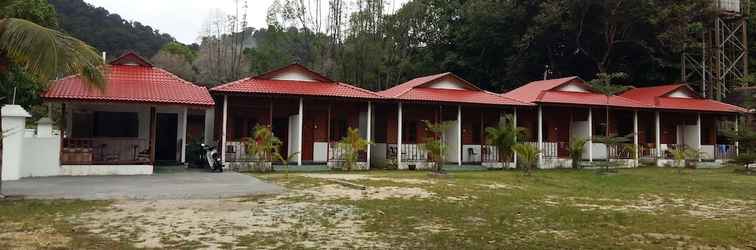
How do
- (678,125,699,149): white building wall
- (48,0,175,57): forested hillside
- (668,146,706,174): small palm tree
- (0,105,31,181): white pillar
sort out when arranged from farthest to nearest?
1. (48,0,175,57): forested hillside
2. (678,125,699,149): white building wall
3. (668,146,706,174): small palm tree
4. (0,105,31,181): white pillar

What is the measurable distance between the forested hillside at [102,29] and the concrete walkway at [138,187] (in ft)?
98.6

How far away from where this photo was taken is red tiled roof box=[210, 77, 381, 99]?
56.4ft

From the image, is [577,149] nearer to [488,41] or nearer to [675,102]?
[675,102]

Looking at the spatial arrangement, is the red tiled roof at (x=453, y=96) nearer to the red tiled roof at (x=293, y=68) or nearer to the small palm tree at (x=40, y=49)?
the red tiled roof at (x=293, y=68)

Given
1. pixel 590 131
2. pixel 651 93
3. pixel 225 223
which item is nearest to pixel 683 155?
pixel 590 131

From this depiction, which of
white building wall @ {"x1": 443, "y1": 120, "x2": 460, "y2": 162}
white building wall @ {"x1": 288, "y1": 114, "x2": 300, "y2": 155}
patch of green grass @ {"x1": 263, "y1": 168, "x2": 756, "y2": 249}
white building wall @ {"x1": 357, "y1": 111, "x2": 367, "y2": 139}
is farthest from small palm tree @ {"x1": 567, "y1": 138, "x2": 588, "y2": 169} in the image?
white building wall @ {"x1": 288, "y1": 114, "x2": 300, "y2": 155}

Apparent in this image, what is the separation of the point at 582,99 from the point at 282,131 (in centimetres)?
1266

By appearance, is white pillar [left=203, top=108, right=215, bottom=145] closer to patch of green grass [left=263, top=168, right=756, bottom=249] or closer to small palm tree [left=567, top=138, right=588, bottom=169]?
patch of green grass [left=263, top=168, right=756, bottom=249]

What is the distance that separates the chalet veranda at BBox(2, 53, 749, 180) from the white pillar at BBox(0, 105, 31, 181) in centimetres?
2

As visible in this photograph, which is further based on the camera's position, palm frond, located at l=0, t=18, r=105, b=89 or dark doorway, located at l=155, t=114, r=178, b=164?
dark doorway, located at l=155, t=114, r=178, b=164

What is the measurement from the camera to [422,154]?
1981 centimetres

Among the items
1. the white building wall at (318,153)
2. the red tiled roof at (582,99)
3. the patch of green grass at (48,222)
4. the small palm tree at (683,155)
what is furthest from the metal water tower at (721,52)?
the patch of green grass at (48,222)

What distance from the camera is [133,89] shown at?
15781 mm

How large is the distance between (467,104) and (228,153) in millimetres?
8981
